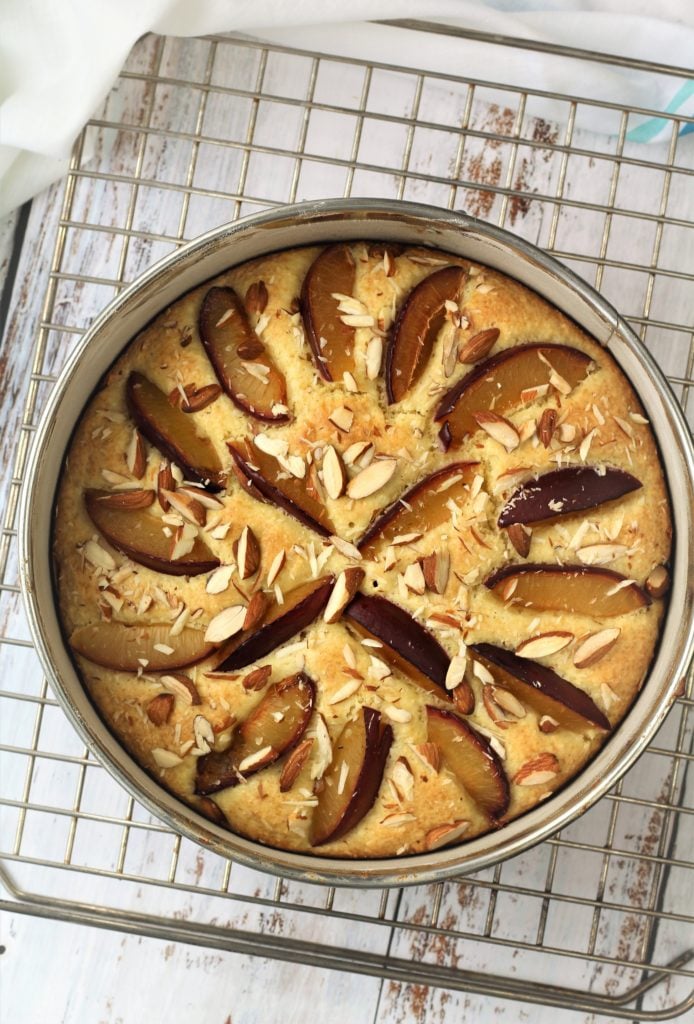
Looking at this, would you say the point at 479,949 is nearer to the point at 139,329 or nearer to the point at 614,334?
the point at 614,334

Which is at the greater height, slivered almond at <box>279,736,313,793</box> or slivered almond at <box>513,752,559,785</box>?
slivered almond at <box>513,752,559,785</box>

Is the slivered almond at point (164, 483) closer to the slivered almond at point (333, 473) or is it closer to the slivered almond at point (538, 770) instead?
the slivered almond at point (333, 473)

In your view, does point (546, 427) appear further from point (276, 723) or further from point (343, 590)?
point (276, 723)

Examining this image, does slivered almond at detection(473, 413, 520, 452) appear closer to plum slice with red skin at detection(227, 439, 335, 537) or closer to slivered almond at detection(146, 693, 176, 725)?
plum slice with red skin at detection(227, 439, 335, 537)

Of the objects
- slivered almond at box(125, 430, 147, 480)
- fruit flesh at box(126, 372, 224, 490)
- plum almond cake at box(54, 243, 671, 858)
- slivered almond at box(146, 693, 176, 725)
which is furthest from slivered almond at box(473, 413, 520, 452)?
slivered almond at box(146, 693, 176, 725)

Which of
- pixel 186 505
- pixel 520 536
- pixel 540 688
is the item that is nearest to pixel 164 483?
pixel 186 505
